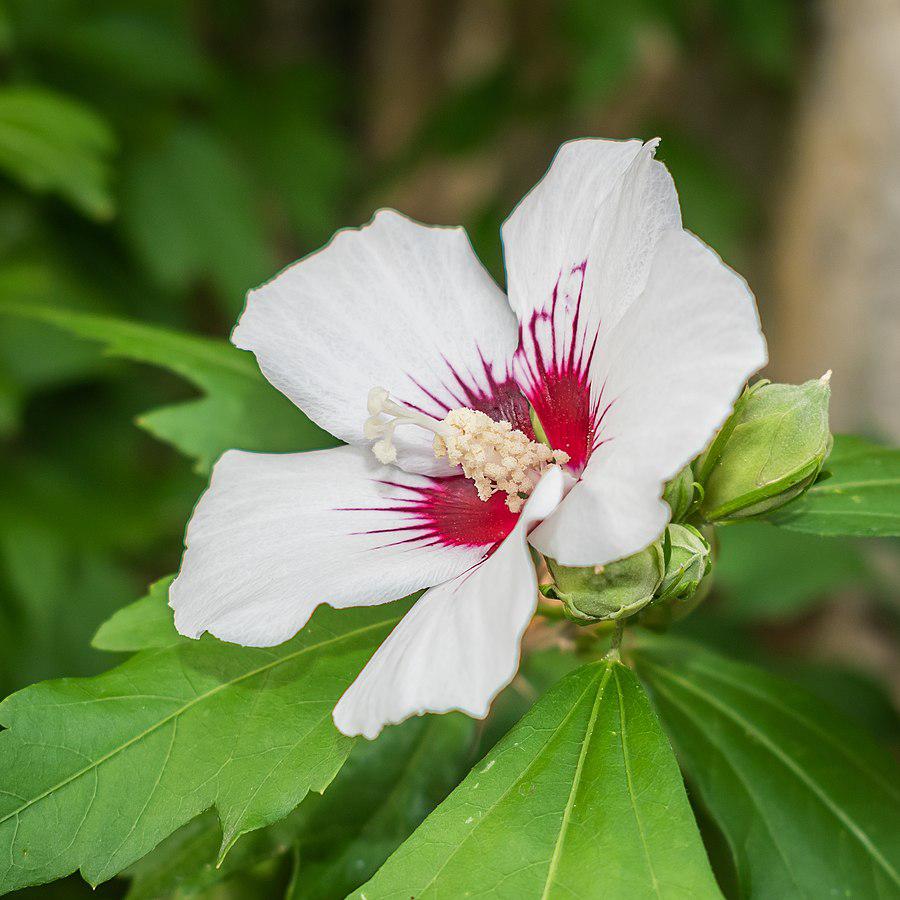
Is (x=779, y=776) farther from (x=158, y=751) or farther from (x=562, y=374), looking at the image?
(x=158, y=751)

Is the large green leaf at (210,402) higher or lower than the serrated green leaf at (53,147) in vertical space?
lower

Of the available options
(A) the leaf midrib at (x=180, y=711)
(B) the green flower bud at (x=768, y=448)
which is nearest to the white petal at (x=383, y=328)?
(A) the leaf midrib at (x=180, y=711)

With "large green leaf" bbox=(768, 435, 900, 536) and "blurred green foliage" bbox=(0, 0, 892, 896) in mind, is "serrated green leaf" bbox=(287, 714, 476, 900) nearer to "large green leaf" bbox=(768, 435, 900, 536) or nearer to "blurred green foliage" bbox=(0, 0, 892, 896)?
"blurred green foliage" bbox=(0, 0, 892, 896)

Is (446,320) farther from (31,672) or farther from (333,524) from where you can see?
(31,672)

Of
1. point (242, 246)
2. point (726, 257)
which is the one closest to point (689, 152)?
point (726, 257)

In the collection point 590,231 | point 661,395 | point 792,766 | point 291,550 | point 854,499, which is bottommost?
point 792,766

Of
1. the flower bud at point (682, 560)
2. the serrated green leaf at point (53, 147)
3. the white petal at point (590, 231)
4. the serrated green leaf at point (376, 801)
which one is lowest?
the serrated green leaf at point (376, 801)

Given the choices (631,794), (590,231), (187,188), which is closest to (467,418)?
(590,231)

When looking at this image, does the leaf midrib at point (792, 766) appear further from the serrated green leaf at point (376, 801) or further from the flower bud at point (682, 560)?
the flower bud at point (682, 560)
